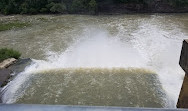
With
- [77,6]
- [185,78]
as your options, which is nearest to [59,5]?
[77,6]

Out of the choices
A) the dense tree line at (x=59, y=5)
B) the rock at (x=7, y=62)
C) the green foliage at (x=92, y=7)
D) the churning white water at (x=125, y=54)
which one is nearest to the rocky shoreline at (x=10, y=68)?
the rock at (x=7, y=62)

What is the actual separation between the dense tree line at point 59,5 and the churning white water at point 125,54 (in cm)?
562

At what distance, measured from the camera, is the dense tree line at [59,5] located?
17.4m

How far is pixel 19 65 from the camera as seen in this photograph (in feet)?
24.7

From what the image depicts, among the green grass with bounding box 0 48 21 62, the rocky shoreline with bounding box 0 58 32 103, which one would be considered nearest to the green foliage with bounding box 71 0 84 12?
the green grass with bounding box 0 48 21 62

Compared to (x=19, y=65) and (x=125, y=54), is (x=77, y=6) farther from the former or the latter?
(x=19, y=65)

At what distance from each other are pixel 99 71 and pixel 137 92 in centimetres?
168

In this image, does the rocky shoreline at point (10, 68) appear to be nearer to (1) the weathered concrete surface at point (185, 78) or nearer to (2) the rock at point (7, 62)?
(2) the rock at point (7, 62)

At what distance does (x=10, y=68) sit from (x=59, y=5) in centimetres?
1104

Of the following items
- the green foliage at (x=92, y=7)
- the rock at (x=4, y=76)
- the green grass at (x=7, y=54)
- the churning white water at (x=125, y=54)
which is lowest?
the churning white water at (x=125, y=54)

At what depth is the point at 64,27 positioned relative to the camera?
13.1 meters

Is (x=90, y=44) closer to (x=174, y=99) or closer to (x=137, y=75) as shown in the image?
(x=137, y=75)

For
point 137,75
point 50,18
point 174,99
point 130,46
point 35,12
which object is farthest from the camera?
point 35,12

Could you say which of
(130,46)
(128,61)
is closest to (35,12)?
(130,46)
